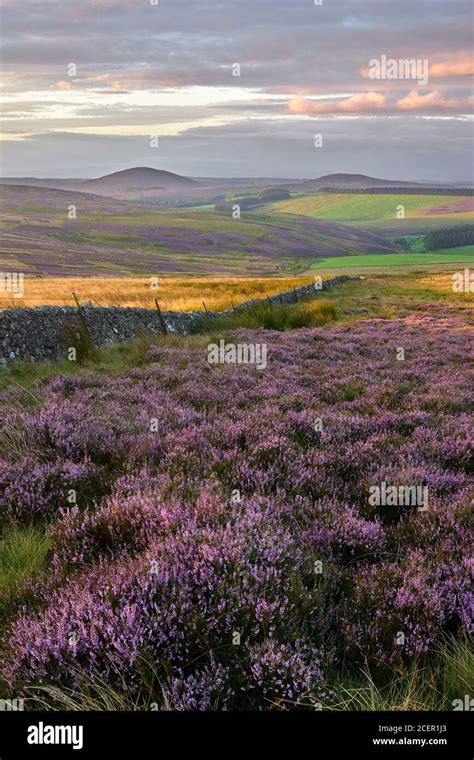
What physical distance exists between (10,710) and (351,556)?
7.34 feet

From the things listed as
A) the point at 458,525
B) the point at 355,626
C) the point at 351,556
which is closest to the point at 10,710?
the point at 355,626

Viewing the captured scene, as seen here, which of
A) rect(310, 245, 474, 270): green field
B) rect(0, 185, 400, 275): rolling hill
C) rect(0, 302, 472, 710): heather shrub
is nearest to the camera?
rect(0, 302, 472, 710): heather shrub

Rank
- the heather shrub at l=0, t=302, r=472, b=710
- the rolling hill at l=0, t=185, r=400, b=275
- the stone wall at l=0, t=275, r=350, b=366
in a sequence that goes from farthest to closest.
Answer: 1. the rolling hill at l=0, t=185, r=400, b=275
2. the stone wall at l=0, t=275, r=350, b=366
3. the heather shrub at l=0, t=302, r=472, b=710

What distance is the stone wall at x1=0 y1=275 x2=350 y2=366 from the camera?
14.3 metres

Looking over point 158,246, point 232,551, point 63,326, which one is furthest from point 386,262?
point 232,551

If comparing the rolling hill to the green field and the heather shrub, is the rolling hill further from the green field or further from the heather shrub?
the heather shrub

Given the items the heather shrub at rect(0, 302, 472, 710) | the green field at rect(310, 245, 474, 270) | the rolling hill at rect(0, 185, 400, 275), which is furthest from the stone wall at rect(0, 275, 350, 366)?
the green field at rect(310, 245, 474, 270)

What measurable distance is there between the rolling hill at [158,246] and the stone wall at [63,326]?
2101 inches

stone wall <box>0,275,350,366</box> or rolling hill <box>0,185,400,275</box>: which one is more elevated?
rolling hill <box>0,185,400,275</box>

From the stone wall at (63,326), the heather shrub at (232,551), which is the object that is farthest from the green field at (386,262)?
the heather shrub at (232,551)

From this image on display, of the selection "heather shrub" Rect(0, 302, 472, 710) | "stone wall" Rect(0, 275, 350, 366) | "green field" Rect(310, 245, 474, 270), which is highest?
"green field" Rect(310, 245, 474, 270)

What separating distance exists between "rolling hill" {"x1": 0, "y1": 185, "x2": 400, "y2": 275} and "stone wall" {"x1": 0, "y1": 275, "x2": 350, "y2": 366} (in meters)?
53.4

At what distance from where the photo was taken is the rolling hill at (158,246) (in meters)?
88.6

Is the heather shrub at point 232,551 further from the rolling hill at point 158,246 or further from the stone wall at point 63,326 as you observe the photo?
the rolling hill at point 158,246
